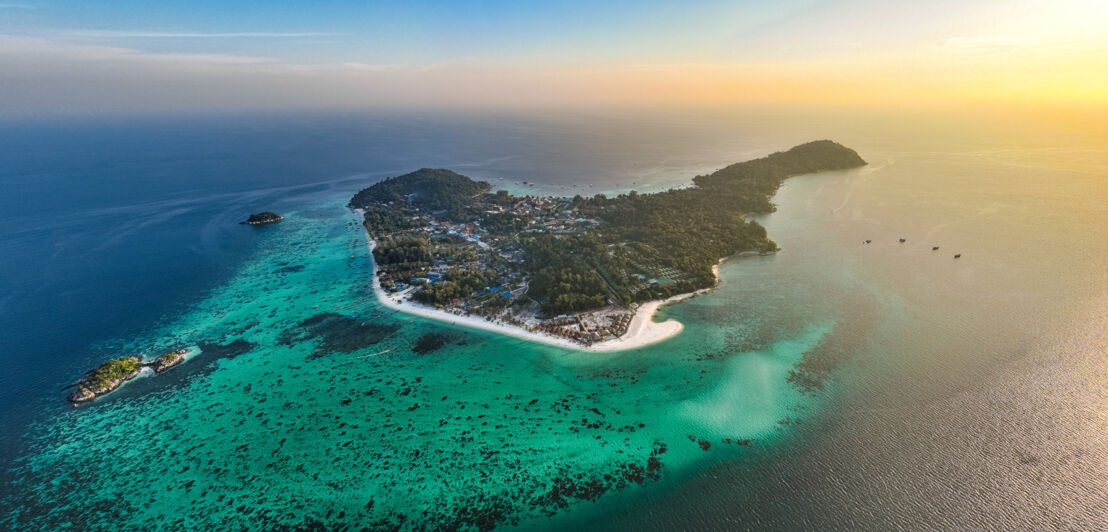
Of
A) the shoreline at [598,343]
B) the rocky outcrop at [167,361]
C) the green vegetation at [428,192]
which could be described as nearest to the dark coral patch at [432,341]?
the shoreline at [598,343]

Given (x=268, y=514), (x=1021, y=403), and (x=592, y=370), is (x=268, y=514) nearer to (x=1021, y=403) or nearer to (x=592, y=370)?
(x=592, y=370)

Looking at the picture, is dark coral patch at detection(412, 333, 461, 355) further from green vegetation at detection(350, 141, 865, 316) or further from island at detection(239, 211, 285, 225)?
Answer: island at detection(239, 211, 285, 225)

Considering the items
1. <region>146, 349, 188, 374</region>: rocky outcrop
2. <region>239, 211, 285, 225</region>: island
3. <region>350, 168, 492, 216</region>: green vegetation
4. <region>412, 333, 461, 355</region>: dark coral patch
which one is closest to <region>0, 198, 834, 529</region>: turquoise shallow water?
<region>412, 333, 461, 355</region>: dark coral patch

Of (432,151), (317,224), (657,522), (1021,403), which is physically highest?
(432,151)

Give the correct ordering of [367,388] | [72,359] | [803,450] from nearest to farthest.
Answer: [803,450] → [367,388] → [72,359]

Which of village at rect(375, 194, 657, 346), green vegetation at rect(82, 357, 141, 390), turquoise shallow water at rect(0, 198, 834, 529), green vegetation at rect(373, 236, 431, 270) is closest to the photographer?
turquoise shallow water at rect(0, 198, 834, 529)

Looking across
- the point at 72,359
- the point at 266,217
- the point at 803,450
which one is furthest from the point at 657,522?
the point at 266,217
